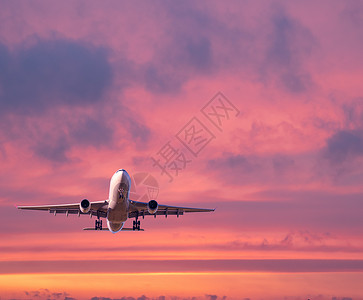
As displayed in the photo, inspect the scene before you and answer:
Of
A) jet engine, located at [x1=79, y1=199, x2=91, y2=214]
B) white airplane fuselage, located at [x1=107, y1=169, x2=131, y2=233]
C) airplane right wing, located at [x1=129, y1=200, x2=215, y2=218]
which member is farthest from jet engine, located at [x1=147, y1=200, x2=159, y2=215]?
jet engine, located at [x1=79, y1=199, x2=91, y2=214]

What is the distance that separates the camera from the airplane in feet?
222

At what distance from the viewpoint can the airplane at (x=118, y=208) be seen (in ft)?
222

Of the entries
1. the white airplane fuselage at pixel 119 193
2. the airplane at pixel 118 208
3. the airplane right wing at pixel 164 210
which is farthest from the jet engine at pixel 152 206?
the white airplane fuselage at pixel 119 193

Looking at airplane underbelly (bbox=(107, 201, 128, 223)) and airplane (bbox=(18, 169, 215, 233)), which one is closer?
airplane (bbox=(18, 169, 215, 233))

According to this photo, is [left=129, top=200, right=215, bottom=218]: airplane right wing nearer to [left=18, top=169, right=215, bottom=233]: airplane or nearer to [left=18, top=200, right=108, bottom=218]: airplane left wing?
[left=18, top=169, right=215, bottom=233]: airplane

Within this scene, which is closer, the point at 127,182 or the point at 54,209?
the point at 127,182

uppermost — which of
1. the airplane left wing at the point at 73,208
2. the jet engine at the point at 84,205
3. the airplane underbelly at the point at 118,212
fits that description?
the airplane left wing at the point at 73,208

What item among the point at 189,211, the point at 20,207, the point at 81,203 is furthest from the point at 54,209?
the point at 189,211

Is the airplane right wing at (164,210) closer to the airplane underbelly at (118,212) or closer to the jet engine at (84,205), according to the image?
the airplane underbelly at (118,212)

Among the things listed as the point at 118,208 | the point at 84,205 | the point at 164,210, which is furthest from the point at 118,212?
the point at 164,210

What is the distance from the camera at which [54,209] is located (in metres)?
82.8

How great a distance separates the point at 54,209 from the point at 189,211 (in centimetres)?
1850

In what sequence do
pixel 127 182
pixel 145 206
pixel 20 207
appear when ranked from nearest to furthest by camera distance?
pixel 127 182, pixel 145 206, pixel 20 207

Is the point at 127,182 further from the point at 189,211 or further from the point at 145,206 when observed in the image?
the point at 189,211
